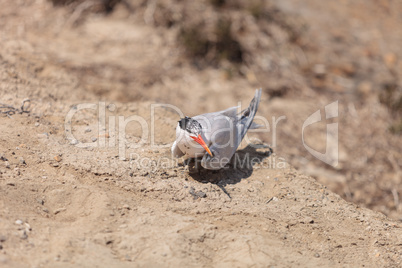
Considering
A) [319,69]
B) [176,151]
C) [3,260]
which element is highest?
[319,69]

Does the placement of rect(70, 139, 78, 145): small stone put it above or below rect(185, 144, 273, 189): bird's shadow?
above

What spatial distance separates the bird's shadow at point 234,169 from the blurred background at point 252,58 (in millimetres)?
1360

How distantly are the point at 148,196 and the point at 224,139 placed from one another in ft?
2.88

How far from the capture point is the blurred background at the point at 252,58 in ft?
21.2

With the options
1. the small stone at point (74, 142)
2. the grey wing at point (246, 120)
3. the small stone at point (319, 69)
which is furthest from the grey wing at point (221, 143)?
the small stone at point (319, 69)

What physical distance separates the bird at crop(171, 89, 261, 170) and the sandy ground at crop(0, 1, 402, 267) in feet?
0.67

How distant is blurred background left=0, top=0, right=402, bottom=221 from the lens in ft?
21.2

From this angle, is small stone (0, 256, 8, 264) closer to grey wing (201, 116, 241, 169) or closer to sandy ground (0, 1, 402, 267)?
sandy ground (0, 1, 402, 267)

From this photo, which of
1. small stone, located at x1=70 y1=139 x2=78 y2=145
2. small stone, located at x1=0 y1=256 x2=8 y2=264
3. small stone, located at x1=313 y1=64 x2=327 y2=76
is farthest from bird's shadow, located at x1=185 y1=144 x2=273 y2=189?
small stone, located at x1=313 y1=64 x2=327 y2=76

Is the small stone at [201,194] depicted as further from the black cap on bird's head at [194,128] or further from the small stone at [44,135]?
the small stone at [44,135]

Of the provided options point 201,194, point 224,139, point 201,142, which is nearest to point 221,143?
point 224,139

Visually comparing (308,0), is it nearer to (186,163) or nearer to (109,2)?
(109,2)

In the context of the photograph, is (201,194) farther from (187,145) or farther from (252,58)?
(252,58)

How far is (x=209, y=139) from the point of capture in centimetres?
368
